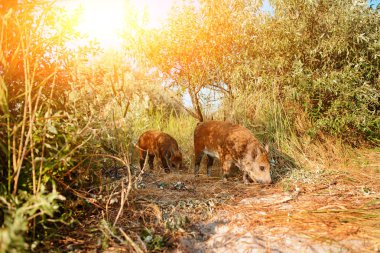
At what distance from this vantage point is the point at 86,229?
269cm

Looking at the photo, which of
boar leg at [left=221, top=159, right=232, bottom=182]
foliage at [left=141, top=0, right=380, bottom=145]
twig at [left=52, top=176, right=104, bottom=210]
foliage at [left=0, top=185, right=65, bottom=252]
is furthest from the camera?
foliage at [left=141, top=0, right=380, bottom=145]

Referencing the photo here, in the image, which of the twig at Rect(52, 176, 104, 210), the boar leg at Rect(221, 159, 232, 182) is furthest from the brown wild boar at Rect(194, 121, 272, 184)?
the twig at Rect(52, 176, 104, 210)

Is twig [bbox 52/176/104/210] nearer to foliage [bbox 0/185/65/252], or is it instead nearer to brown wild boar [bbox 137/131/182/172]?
foliage [bbox 0/185/65/252]

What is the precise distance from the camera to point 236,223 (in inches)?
127

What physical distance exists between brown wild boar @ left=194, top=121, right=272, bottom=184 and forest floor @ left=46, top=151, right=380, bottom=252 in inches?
31.3

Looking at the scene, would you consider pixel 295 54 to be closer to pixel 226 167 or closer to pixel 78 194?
pixel 226 167

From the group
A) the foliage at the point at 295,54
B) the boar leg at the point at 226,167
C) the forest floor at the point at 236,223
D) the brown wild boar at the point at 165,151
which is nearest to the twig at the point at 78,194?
the forest floor at the point at 236,223

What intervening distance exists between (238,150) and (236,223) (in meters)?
2.51

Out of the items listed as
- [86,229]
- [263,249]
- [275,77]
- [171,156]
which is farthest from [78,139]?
[275,77]

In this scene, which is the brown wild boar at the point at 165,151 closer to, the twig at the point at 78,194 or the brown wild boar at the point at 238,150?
the brown wild boar at the point at 238,150

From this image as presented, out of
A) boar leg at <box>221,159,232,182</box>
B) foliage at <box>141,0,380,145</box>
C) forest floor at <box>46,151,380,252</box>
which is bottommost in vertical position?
forest floor at <box>46,151,380,252</box>

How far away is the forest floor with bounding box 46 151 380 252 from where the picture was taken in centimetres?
259

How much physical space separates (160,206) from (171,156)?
4.01m

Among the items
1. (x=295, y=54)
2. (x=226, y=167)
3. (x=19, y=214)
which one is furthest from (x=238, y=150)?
(x=19, y=214)
